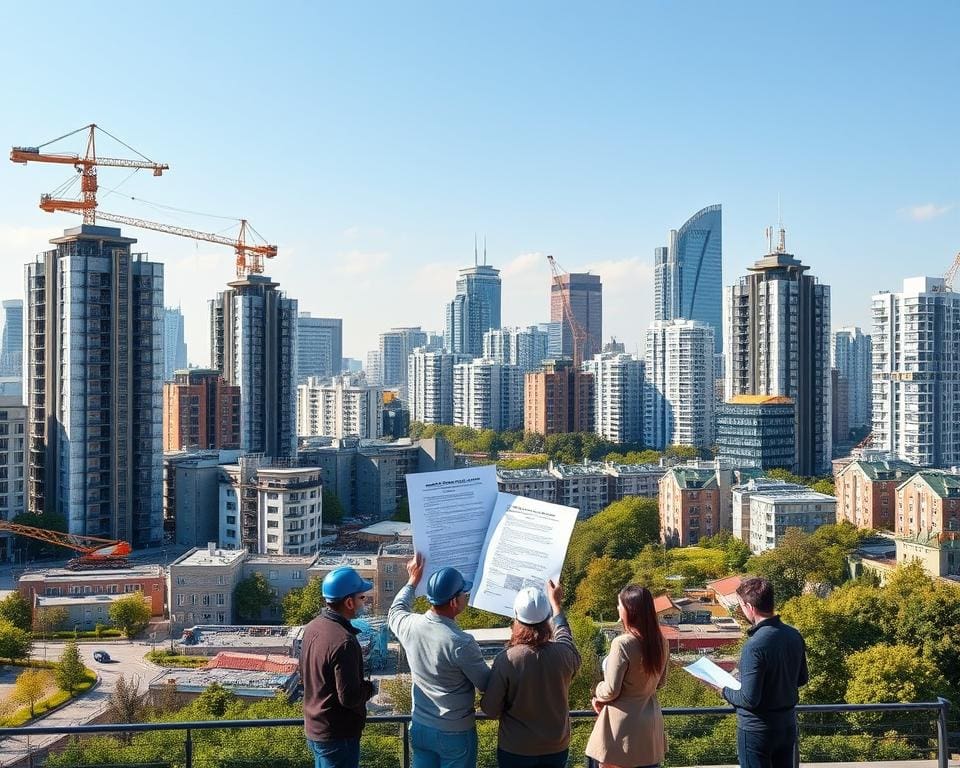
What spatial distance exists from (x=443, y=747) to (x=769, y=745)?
0.71 metres

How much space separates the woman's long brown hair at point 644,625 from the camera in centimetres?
192

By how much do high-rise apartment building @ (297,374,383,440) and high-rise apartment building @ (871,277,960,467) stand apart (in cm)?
1673

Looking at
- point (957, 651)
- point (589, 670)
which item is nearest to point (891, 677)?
point (957, 651)

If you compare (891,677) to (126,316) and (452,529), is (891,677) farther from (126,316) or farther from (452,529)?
(126,316)

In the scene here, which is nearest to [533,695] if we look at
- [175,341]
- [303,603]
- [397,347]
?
[303,603]

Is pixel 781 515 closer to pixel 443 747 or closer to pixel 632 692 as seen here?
pixel 632 692

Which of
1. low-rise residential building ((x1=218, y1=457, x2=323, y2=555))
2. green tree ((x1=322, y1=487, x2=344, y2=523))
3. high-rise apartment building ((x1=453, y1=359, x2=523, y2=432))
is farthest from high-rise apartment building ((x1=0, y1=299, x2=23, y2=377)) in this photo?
low-rise residential building ((x1=218, y1=457, x2=323, y2=555))

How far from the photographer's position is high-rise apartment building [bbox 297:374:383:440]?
34562mm

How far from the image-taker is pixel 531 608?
74.9 inches

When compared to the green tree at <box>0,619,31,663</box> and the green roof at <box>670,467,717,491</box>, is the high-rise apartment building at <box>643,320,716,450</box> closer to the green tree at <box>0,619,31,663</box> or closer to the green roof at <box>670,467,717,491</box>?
the green roof at <box>670,467,717,491</box>

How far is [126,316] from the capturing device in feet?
60.2

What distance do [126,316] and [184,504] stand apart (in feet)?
12.2

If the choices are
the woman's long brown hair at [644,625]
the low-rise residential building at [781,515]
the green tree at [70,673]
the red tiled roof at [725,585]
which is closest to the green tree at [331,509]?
the low-rise residential building at [781,515]

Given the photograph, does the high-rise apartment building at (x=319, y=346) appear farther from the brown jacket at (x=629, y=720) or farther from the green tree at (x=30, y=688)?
the brown jacket at (x=629, y=720)
